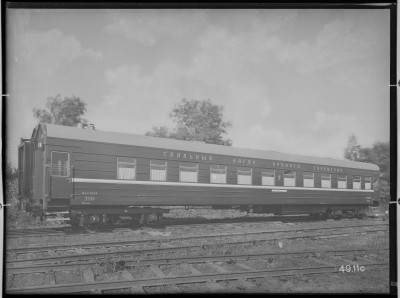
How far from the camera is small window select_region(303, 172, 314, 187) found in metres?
7.40

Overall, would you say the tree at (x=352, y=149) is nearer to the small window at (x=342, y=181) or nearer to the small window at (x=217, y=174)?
the small window at (x=342, y=181)

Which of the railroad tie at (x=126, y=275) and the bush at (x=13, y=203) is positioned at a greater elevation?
the bush at (x=13, y=203)

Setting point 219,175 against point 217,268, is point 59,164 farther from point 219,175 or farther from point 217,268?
point 217,268

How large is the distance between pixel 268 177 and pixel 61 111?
377 centimetres

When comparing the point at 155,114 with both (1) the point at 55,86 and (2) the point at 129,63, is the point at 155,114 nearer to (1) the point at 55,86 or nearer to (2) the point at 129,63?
(2) the point at 129,63

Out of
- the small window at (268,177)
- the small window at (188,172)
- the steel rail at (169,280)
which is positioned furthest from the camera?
the small window at (268,177)

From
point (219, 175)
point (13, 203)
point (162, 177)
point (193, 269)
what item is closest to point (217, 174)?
point (219, 175)

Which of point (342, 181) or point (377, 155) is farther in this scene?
point (342, 181)

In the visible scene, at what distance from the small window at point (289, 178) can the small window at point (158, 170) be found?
7.31 ft

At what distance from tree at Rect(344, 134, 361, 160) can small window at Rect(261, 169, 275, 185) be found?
141 cm

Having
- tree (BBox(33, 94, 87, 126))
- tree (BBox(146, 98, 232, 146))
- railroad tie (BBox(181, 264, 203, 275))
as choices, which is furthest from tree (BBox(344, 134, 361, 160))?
tree (BBox(33, 94, 87, 126))

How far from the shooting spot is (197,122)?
20.1 feet

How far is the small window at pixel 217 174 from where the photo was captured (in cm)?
690

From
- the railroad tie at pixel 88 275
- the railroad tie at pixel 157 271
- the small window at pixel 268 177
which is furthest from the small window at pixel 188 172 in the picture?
the railroad tie at pixel 88 275
